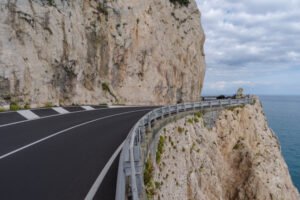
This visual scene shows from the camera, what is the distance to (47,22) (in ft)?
65.7

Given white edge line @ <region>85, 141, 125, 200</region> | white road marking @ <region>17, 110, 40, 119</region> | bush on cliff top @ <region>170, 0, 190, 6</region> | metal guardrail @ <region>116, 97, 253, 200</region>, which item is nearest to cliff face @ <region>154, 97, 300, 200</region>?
metal guardrail @ <region>116, 97, 253, 200</region>

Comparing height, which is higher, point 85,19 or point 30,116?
point 85,19

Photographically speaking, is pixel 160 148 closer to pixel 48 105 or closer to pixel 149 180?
pixel 149 180

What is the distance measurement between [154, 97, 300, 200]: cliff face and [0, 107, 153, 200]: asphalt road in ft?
10.8

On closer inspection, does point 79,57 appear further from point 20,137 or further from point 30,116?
point 20,137

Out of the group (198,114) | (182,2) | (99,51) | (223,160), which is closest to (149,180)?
(198,114)

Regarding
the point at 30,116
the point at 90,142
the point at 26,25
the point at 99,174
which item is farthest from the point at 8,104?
the point at 99,174

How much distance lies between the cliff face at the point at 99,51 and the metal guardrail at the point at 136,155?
10257mm

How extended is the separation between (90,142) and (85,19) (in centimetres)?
1927

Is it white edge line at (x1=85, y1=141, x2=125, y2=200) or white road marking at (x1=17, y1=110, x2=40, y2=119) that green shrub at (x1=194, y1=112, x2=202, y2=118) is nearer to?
white road marking at (x1=17, y1=110, x2=40, y2=119)

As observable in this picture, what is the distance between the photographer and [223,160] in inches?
834

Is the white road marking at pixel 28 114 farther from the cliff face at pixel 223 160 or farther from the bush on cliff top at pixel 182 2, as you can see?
the bush on cliff top at pixel 182 2

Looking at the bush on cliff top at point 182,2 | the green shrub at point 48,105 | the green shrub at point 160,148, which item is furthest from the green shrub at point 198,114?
the bush on cliff top at point 182,2

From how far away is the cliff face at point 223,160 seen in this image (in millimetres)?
13281
